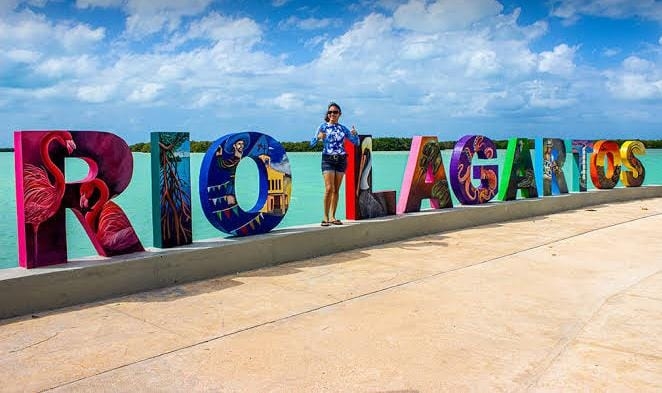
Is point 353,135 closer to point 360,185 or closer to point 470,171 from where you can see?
point 360,185

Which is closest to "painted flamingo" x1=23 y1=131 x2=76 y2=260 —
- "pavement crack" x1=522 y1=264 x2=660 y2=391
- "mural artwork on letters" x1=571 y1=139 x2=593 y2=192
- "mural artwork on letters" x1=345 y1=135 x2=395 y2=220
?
"mural artwork on letters" x1=345 y1=135 x2=395 y2=220

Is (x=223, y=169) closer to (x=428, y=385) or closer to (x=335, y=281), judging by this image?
(x=335, y=281)

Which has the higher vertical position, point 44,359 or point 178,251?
point 178,251

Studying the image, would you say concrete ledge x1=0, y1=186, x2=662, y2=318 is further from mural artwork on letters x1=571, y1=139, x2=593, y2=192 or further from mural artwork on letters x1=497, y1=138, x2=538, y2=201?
mural artwork on letters x1=571, y1=139, x2=593, y2=192

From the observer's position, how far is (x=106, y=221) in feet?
20.6

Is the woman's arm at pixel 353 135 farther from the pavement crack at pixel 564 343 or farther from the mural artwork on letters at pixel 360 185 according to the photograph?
the pavement crack at pixel 564 343

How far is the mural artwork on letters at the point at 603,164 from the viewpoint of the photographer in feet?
48.2

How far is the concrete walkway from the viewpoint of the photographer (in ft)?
12.6

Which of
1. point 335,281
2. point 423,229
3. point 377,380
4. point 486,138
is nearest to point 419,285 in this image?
point 335,281

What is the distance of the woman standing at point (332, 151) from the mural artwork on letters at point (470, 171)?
10.4 feet

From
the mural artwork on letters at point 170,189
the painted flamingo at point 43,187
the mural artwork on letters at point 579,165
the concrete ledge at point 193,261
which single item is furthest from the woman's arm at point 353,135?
the mural artwork on letters at point 579,165

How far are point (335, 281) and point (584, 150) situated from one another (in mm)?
10177

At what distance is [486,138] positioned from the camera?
11516 mm

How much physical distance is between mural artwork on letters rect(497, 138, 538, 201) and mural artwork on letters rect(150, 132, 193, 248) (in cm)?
728
